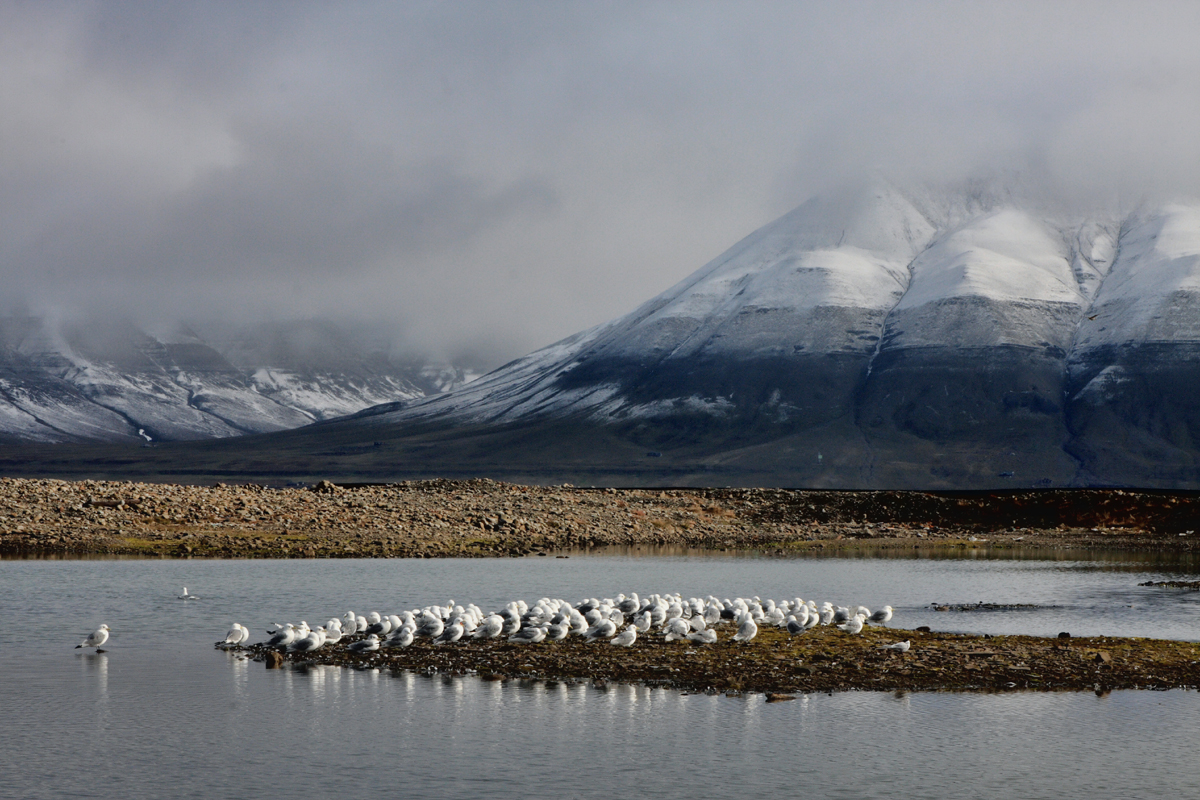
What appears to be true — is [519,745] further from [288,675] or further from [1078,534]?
[1078,534]

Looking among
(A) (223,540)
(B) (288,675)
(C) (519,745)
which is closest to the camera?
(C) (519,745)

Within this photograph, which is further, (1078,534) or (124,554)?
(1078,534)

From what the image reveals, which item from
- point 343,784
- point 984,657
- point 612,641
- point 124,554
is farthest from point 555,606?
point 124,554

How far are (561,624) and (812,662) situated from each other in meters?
6.32

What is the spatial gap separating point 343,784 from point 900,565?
43.4m

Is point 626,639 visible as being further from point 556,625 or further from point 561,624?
point 556,625

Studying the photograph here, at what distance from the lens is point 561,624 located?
98.2ft

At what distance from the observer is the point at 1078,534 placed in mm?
79938

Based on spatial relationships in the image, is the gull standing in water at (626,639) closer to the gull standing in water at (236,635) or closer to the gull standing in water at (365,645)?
the gull standing in water at (365,645)

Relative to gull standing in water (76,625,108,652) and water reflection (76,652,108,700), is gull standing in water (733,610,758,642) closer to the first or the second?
water reflection (76,652,108,700)

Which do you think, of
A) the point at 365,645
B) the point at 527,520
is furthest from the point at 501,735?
the point at 527,520

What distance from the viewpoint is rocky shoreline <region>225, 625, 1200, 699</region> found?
24.7m

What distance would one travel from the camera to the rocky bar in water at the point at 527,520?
57531 millimetres

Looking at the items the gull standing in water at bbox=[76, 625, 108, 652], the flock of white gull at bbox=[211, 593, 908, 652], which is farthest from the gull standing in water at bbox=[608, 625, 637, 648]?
the gull standing in water at bbox=[76, 625, 108, 652]
